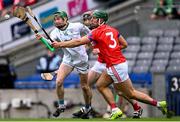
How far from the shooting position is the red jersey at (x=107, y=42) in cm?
2020

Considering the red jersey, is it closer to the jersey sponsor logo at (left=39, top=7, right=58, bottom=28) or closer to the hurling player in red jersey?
the hurling player in red jersey

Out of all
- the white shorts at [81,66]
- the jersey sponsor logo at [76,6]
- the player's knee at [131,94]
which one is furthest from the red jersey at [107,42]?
the jersey sponsor logo at [76,6]

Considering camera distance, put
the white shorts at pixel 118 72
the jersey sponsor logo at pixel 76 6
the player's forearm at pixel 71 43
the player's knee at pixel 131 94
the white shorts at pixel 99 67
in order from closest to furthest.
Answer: the player's forearm at pixel 71 43, the white shorts at pixel 118 72, the player's knee at pixel 131 94, the white shorts at pixel 99 67, the jersey sponsor logo at pixel 76 6

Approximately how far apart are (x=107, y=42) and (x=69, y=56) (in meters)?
1.79

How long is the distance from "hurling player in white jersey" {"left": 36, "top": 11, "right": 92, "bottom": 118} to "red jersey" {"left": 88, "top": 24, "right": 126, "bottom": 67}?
135 centimetres

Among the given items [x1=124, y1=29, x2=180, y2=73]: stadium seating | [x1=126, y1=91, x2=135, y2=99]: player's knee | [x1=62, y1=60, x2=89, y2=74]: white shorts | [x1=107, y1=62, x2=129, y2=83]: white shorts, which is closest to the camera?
[x1=107, y1=62, x2=129, y2=83]: white shorts

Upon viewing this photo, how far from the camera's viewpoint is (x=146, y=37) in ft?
94.3

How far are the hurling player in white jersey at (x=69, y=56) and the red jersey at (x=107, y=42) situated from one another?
1.35 metres

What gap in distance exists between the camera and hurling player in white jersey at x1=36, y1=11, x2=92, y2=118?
21.6m

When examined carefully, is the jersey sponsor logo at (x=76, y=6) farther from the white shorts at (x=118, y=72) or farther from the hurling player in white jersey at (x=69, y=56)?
the white shorts at (x=118, y=72)

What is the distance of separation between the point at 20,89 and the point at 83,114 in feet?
17.9

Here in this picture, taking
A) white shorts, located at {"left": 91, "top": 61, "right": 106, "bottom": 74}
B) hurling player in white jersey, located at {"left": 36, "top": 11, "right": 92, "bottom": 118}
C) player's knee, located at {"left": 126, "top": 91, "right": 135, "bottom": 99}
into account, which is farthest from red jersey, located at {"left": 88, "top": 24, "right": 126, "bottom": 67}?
hurling player in white jersey, located at {"left": 36, "top": 11, "right": 92, "bottom": 118}

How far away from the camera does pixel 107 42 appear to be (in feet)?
66.6

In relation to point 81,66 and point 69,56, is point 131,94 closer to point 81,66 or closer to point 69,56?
point 81,66
